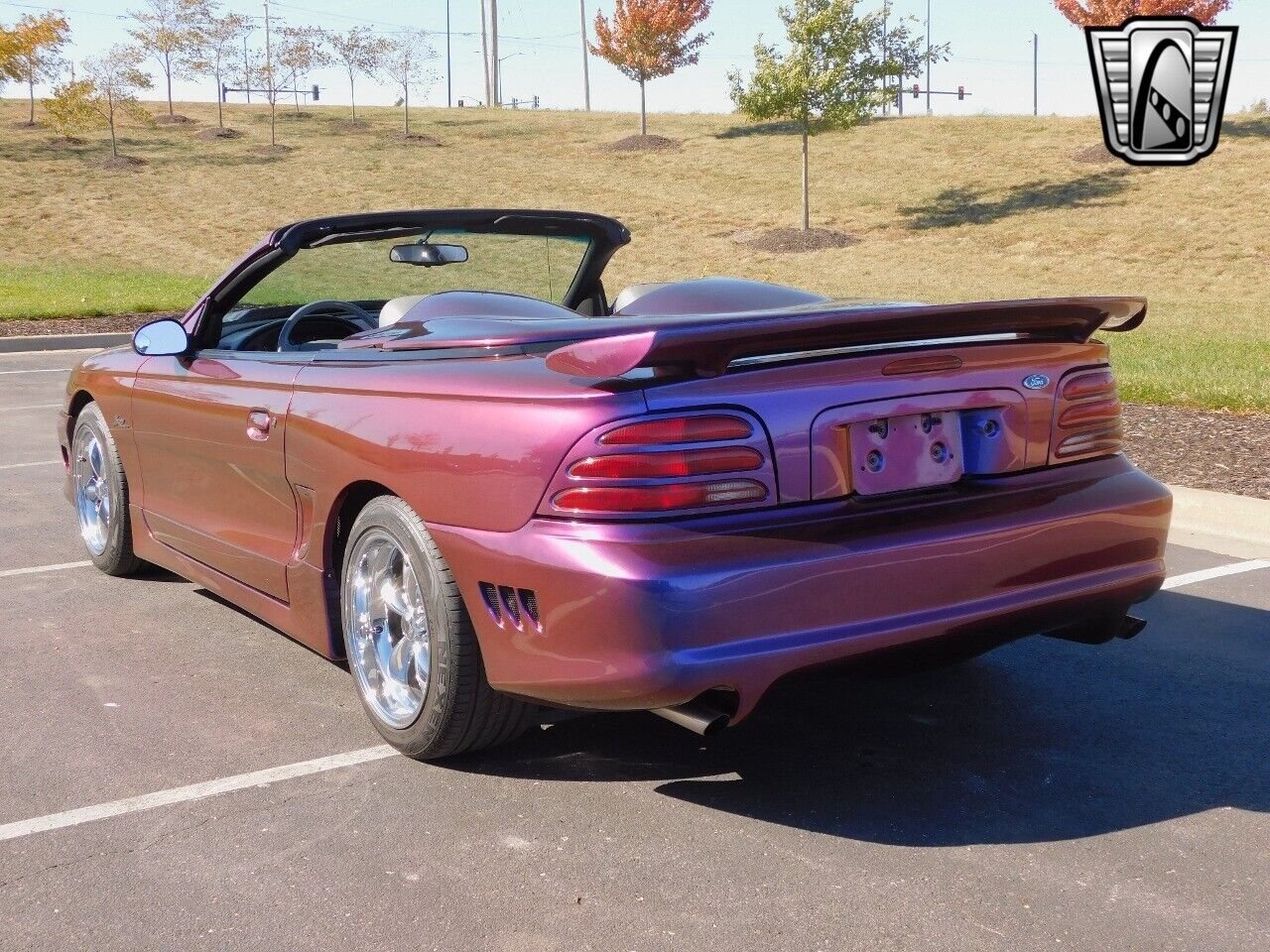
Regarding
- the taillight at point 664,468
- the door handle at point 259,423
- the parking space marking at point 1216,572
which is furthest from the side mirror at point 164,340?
the parking space marking at point 1216,572

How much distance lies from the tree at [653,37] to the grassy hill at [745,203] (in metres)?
2.83

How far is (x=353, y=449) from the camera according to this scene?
150 inches

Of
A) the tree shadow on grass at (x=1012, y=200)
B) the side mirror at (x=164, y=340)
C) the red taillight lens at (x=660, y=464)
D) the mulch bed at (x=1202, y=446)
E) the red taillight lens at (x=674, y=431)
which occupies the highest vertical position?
the tree shadow on grass at (x=1012, y=200)

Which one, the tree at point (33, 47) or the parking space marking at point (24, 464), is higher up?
the tree at point (33, 47)

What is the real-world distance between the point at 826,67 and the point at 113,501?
27.9m

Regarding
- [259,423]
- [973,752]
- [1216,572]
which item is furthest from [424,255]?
[1216,572]

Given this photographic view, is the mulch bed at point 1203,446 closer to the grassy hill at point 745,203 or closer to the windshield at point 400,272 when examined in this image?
the grassy hill at point 745,203

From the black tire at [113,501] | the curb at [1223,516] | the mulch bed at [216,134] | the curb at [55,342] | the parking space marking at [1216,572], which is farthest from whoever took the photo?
the mulch bed at [216,134]

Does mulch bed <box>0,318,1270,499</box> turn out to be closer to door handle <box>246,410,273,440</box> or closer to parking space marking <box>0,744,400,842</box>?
door handle <box>246,410,273,440</box>

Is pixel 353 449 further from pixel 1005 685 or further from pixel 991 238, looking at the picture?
pixel 991 238

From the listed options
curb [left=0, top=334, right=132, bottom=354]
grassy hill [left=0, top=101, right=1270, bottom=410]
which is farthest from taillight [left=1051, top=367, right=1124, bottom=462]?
curb [left=0, top=334, right=132, bottom=354]

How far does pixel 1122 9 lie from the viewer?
37.3m

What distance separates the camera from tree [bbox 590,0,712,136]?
146 ft

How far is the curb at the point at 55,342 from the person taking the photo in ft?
58.0
